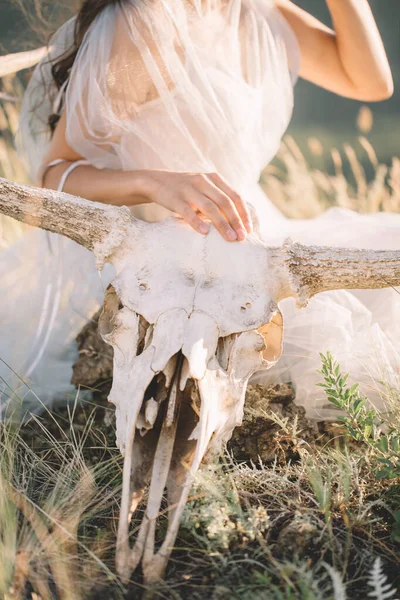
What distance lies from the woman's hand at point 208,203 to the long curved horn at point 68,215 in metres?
0.15

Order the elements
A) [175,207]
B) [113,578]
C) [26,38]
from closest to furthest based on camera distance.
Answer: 1. [113,578]
2. [175,207]
3. [26,38]

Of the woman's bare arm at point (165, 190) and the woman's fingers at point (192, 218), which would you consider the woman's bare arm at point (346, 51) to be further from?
the woman's fingers at point (192, 218)

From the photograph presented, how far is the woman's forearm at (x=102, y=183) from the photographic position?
1.74 metres

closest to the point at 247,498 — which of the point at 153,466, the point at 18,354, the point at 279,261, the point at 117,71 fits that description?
the point at 153,466

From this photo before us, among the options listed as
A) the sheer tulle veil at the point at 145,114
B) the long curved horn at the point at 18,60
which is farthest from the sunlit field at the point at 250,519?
the long curved horn at the point at 18,60

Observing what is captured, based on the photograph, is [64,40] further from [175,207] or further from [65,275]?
[175,207]

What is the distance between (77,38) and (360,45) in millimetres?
1048

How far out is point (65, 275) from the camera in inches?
84.5

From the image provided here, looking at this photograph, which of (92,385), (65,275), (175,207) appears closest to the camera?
(175,207)

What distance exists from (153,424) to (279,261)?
1.56 feet

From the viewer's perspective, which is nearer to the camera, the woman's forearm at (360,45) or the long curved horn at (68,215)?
the long curved horn at (68,215)

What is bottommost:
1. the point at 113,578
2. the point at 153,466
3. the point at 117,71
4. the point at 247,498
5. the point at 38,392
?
the point at 38,392

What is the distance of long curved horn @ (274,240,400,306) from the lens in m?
1.28

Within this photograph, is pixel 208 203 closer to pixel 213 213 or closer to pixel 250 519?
pixel 213 213
